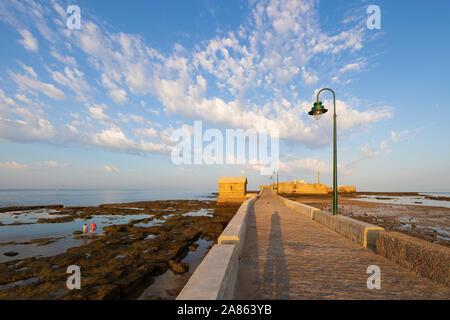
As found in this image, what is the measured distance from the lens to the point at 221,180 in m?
35.3

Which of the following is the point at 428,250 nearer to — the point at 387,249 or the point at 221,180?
the point at 387,249

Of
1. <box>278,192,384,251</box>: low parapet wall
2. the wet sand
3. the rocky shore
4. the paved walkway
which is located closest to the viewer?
the paved walkway

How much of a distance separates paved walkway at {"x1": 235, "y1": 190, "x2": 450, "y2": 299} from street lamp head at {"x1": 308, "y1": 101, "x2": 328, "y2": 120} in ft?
18.2

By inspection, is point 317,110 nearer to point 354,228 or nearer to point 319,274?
point 354,228

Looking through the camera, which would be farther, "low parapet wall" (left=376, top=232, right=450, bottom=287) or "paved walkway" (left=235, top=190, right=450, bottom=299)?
"low parapet wall" (left=376, top=232, right=450, bottom=287)

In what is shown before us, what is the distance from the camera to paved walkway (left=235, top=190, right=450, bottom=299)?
3.50 m

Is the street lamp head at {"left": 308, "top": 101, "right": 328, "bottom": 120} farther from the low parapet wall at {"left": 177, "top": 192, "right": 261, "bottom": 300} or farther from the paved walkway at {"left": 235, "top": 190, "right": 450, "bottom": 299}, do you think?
the low parapet wall at {"left": 177, "top": 192, "right": 261, "bottom": 300}

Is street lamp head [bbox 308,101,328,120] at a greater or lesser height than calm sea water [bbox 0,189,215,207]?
greater

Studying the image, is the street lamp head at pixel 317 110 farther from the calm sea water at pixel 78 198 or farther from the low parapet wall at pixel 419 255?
the calm sea water at pixel 78 198

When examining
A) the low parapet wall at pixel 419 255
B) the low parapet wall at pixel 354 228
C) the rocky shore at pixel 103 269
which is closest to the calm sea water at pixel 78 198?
the rocky shore at pixel 103 269

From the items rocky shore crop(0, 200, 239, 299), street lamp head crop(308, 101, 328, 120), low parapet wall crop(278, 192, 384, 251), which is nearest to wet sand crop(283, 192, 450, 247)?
low parapet wall crop(278, 192, 384, 251)

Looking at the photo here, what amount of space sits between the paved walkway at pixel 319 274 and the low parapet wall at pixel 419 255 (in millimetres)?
150

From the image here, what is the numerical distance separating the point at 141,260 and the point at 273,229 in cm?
650
